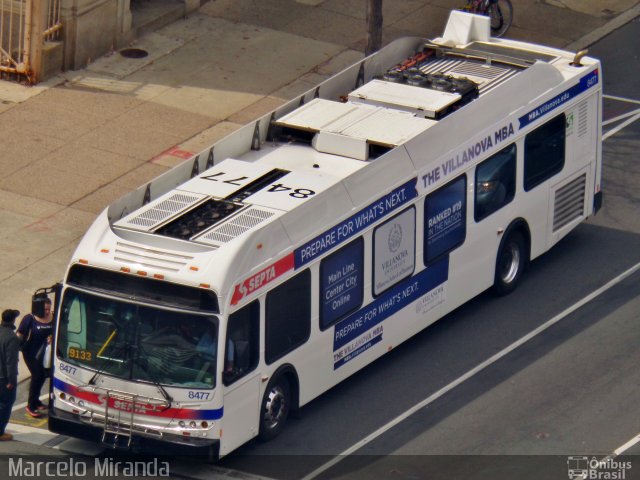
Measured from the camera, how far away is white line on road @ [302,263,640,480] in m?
18.6

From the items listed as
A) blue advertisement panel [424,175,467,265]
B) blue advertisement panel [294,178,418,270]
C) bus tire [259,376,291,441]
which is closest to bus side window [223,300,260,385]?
bus tire [259,376,291,441]

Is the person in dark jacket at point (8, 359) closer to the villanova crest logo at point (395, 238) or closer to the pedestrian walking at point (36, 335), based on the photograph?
the pedestrian walking at point (36, 335)

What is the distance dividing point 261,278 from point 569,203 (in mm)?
6979

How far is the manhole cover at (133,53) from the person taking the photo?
97.3 ft

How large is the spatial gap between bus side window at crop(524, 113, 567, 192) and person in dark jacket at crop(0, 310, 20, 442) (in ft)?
24.7

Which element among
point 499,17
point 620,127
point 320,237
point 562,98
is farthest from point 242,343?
point 499,17

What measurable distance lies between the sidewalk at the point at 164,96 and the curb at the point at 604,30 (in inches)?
1.5

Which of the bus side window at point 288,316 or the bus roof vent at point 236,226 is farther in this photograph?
the bus side window at point 288,316

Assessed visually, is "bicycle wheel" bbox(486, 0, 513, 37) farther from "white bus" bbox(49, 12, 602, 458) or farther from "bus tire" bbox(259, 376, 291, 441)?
"bus tire" bbox(259, 376, 291, 441)

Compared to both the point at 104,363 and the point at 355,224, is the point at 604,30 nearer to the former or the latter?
the point at 355,224

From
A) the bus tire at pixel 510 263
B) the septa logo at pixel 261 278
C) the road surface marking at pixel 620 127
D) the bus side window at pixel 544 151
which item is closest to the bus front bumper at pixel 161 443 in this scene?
the septa logo at pixel 261 278

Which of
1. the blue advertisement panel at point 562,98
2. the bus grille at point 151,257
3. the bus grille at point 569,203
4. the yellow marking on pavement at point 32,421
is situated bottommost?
the yellow marking on pavement at point 32,421

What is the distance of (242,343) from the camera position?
1766 cm

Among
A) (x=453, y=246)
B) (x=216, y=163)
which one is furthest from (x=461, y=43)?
(x=216, y=163)
